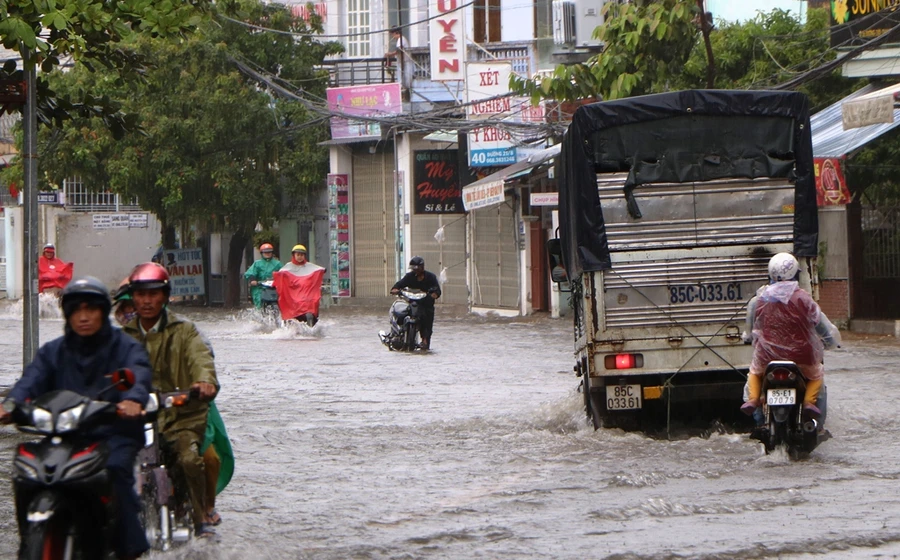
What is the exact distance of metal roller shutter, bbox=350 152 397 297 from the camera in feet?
127

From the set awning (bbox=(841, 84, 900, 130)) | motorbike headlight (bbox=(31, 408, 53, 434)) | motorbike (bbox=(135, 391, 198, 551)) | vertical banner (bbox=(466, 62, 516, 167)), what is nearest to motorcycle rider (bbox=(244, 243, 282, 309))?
vertical banner (bbox=(466, 62, 516, 167))

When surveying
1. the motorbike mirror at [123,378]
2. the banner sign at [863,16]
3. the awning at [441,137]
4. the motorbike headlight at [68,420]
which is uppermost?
the banner sign at [863,16]

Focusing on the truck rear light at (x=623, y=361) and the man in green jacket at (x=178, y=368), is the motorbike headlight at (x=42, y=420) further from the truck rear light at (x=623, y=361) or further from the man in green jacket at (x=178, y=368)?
the truck rear light at (x=623, y=361)

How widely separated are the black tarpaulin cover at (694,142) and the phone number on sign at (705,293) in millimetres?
644

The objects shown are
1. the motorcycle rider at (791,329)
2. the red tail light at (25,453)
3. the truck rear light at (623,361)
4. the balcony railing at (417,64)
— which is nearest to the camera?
the red tail light at (25,453)

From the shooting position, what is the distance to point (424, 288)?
2195 centimetres

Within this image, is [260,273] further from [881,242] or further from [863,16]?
[863,16]

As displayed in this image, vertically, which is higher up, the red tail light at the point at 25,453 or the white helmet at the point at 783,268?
the white helmet at the point at 783,268

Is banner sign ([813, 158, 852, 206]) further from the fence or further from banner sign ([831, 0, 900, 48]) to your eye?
the fence

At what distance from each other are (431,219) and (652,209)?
83.5 ft

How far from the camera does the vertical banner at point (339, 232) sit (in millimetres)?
38625

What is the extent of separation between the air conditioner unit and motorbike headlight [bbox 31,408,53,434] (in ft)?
81.9

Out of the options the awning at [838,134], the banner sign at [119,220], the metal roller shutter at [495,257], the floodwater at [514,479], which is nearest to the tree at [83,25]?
the floodwater at [514,479]

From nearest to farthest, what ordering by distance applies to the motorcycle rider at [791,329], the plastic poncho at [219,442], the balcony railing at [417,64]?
the plastic poncho at [219,442]
the motorcycle rider at [791,329]
the balcony railing at [417,64]
